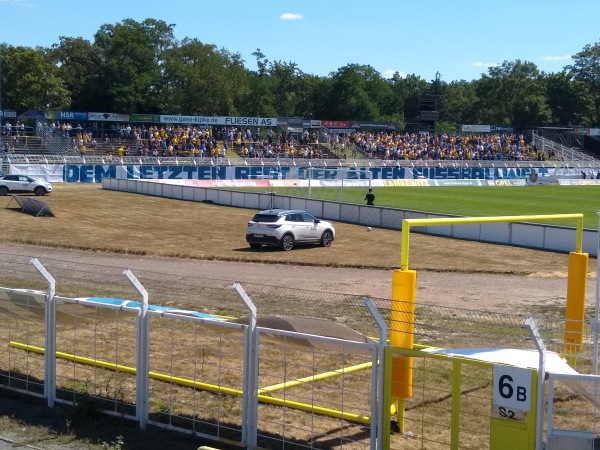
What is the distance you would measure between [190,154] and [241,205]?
27.3 metres

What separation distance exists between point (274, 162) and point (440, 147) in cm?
2385

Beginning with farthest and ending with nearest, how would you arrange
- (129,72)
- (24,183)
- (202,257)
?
1. (129,72)
2. (24,183)
3. (202,257)

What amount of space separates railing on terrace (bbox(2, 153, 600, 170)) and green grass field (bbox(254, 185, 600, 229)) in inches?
411

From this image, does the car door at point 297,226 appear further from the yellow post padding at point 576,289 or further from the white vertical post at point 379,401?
the white vertical post at point 379,401

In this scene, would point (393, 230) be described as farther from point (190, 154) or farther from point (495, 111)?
point (495, 111)

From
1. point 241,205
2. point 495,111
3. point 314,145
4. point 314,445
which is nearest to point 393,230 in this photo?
point 241,205

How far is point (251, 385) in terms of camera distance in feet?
34.0

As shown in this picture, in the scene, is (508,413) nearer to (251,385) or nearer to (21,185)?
(251,385)

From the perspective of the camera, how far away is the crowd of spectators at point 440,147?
86312mm

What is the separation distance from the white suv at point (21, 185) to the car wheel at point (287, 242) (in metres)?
21.2

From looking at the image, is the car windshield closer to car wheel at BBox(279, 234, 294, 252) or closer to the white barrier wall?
car wheel at BBox(279, 234, 294, 252)

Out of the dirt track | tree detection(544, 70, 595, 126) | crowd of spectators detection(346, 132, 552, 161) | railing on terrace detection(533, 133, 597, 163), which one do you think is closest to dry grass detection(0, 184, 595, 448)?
the dirt track

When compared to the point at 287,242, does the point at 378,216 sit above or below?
above

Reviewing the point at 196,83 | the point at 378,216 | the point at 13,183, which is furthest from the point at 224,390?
the point at 196,83
